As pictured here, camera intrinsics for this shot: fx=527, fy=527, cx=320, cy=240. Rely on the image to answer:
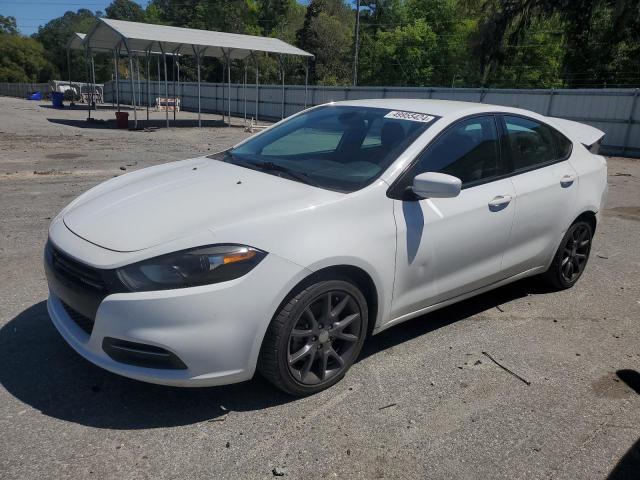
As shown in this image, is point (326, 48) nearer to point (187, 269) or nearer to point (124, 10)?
point (187, 269)

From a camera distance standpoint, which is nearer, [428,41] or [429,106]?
[429,106]

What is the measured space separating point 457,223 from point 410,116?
0.83 metres

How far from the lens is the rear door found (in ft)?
12.9

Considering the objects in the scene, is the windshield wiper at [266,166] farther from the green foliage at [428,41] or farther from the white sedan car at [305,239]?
the green foliage at [428,41]

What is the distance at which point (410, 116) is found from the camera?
364 centimetres

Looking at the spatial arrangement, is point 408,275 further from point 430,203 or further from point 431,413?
point 431,413

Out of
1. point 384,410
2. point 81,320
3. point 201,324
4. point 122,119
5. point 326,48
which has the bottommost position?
point 384,410

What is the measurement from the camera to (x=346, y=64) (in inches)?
2419

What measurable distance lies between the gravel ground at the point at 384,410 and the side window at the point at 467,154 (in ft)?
3.81

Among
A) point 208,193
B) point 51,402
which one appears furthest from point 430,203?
point 51,402

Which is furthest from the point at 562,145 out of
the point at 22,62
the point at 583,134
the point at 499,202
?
the point at 22,62

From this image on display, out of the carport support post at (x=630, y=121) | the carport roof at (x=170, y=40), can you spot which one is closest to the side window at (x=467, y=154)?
the carport support post at (x=630, y=121)

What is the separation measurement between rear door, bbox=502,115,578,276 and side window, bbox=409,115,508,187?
0.64 feet

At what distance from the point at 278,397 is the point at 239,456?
20.5 inches
